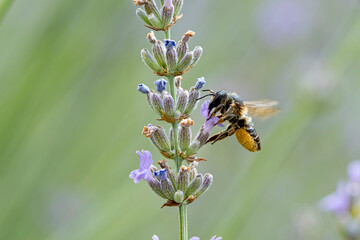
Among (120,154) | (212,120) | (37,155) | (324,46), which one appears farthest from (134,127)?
(324,46)

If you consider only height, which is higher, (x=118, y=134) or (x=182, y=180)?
(x=118, y=134)

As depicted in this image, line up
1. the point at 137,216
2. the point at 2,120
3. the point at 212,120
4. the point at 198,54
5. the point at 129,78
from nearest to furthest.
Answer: the point at 198,54 < the point at 212,120 < the point at 2,120 < the point at 137,216 < the point at 129,78

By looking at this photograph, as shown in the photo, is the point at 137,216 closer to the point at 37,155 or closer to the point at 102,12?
the point at 37,155

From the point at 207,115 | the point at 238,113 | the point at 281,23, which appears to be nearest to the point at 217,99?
the point at 207,115

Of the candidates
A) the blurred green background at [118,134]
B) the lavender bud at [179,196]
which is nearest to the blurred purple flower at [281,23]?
the blurred green background at [118,134]

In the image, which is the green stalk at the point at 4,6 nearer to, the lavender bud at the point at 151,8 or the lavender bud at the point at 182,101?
the lavender bud at the point at 151,8

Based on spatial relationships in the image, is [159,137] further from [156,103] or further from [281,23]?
[281,23]
